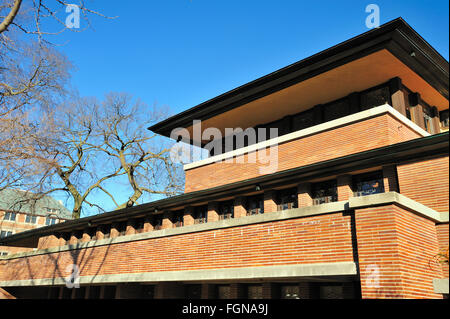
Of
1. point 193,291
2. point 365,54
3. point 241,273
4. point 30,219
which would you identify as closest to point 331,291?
point 241,273

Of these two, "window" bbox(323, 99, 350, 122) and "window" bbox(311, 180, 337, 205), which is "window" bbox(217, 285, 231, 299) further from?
"window" bbox(323, 99, 350, 122)

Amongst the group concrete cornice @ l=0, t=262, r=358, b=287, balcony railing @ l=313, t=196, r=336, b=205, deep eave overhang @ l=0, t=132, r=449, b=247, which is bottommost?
concrete cornice @ l=0, t=262, r=358, b=287

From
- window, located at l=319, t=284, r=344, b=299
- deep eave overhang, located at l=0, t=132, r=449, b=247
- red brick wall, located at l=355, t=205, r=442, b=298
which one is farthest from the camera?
window, located at l=319, t=284, r=344, b=299

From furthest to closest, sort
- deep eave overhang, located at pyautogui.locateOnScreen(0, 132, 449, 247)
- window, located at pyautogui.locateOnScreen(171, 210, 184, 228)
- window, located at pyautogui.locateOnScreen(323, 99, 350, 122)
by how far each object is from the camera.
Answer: window, located at pyautogui.locateOnScreen(171, 210, 184, 228) < window, located at pyautogui.locateOnScreen(323, 99, 350, 122) < deep eave overhang, located at pyautogui.locateOnScreen(0, 132, 449, 247)

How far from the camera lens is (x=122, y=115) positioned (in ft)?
95.0

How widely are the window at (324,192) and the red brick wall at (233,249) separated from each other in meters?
1.99

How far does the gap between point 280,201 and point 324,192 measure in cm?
153

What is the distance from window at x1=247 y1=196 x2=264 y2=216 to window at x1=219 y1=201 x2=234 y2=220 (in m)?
0.72

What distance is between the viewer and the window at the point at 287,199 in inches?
457

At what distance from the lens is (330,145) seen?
11.9m

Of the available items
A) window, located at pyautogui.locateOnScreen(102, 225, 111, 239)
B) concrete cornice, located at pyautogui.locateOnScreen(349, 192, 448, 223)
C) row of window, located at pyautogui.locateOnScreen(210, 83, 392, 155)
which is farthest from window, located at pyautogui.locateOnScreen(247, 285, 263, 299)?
window, located at pyautogui.locateOnScreen(102, 225, 111, 239)

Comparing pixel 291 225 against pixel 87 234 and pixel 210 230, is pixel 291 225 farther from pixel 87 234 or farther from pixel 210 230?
pixel 87 234

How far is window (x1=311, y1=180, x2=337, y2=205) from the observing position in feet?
35.4

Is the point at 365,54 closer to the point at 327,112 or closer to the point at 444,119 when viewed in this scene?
the point at 327,112
